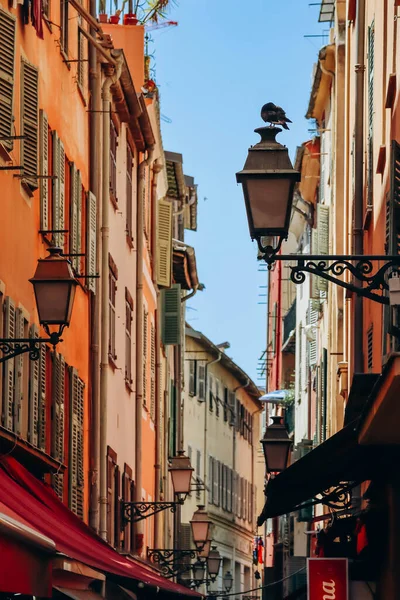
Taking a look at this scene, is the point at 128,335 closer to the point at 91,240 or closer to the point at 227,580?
the point at 91,240

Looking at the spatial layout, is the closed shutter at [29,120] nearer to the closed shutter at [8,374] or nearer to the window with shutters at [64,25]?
the closed shutter at [8,374]

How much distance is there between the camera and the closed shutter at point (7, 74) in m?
13.6

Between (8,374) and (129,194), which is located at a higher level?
(129,194)

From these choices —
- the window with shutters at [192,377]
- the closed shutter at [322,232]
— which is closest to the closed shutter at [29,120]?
the closed shutter at [322,232]

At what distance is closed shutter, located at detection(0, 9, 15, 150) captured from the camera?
44.5 feet

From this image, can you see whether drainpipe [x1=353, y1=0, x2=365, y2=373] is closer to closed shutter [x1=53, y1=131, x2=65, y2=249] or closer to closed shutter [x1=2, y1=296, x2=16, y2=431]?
closed shutter [x1=53, y1=131, x2=65, y2=249]

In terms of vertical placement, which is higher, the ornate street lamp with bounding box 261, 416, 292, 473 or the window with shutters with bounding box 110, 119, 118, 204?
the window with shutters with bounding box 110, 119, 118, 204

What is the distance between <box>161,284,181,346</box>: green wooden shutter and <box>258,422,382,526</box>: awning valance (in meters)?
19.7

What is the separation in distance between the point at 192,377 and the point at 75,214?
101 ft

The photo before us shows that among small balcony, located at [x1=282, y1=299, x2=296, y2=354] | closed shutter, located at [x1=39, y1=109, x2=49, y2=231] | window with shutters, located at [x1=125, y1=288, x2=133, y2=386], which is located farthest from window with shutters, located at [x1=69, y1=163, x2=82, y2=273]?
small balcony, located at [x1=282, y1=299, x2=296, y2=354]

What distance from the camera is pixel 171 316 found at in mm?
33656

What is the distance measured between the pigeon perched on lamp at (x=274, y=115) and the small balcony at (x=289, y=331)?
115 ft

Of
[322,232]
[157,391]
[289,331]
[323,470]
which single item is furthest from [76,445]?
[289,331]

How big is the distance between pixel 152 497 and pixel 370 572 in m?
16.2
